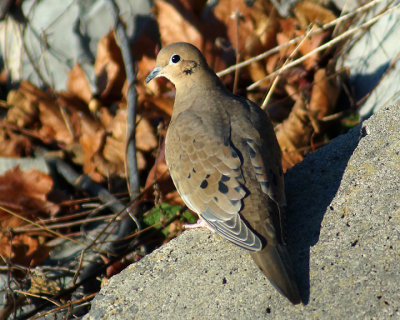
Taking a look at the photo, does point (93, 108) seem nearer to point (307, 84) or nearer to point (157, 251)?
point (307, 84)

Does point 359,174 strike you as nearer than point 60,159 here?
Yes

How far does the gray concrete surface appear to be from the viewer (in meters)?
2.22

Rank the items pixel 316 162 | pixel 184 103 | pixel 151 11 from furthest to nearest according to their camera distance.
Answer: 1. pixel 151 11
2. pixel 184 103
3. pixel 316 162

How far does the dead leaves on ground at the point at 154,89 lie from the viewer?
432 cm

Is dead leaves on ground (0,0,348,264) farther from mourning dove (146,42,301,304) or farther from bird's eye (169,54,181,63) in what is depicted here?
mourning dove (146,42,301,304)

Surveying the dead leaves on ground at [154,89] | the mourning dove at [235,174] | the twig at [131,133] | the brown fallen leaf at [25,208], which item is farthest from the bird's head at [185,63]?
the brown fallen leaf at [25,208]

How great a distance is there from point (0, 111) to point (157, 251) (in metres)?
2.90

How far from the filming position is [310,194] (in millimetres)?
2842

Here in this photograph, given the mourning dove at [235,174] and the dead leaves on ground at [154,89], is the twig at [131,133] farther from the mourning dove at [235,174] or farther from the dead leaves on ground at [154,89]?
the mourning dove at [235,174]

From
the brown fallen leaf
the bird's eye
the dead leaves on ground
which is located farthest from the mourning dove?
the brown fallen leaf

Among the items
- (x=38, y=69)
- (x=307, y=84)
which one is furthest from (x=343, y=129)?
(x=38, y=69)

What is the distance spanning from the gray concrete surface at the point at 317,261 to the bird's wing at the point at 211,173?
209 mm

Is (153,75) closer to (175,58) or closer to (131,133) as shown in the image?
(175,58)

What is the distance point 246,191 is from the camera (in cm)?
253
